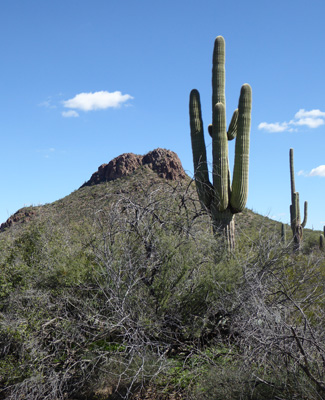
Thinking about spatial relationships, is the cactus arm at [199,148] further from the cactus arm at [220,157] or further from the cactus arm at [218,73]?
the cactus arm at [218,73]

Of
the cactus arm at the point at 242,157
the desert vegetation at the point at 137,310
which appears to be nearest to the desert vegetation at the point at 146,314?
the desert vegetation at the point at 137,310

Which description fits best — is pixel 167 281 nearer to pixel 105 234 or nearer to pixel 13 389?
pixel 105 234

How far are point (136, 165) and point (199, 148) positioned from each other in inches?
1448

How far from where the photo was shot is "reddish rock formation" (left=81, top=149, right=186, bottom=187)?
46.5m

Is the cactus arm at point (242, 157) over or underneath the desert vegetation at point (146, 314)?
over

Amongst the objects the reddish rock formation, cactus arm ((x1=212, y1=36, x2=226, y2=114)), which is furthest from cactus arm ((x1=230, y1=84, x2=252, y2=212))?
the reddish rock formation

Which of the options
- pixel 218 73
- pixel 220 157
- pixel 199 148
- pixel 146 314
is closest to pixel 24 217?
pixel 199 148

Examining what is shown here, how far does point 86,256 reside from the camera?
10.4 meters

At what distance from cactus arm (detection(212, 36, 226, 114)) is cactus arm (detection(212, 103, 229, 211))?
58 cm

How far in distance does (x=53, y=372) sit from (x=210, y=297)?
3182 millimetres

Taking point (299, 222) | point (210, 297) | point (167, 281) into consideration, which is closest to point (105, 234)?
point (167, 281)

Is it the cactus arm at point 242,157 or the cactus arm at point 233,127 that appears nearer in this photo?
the cactus arm at point 242,157

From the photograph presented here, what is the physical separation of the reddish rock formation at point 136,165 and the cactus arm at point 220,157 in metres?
31.6

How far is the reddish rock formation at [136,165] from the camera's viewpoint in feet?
153
